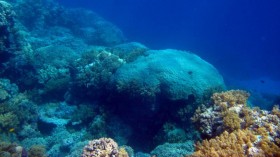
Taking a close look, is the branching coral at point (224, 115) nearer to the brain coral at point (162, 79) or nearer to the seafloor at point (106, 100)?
the seafloor at point (106, 100)

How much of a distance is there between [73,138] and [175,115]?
3991 mm

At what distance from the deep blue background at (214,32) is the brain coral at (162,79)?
2442cm

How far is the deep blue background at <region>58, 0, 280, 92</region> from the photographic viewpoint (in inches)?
1654

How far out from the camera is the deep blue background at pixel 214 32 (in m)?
42.0

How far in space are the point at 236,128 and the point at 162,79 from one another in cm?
494

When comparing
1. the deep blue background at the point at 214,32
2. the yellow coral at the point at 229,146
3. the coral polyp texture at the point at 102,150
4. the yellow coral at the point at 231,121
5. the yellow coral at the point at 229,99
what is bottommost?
the coral polyp texture at the point at 102,150

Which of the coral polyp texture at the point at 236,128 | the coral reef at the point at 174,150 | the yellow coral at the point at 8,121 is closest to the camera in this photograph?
the coral polyp texture at the point at 236,128

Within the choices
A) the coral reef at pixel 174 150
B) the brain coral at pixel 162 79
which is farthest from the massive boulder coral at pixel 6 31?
the coral reef at pixel 174 150

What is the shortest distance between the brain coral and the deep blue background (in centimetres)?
2442

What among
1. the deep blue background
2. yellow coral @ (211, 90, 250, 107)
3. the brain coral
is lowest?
yellow coral @ (211, 90, 250, 107)

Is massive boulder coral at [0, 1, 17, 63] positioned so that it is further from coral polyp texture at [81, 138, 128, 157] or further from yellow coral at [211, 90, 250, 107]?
yellow coral at [211, 90, 250, 107]

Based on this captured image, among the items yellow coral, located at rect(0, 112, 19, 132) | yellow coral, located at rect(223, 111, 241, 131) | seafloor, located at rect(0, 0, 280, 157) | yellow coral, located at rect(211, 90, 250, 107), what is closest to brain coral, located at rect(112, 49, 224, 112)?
seafloor, located at rect(0, 0, 280, 157)

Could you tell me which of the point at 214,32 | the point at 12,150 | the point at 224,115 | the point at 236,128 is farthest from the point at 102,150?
the point at 214,32

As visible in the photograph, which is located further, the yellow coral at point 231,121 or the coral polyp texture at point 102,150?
the coral polyp texture at point 102,150
